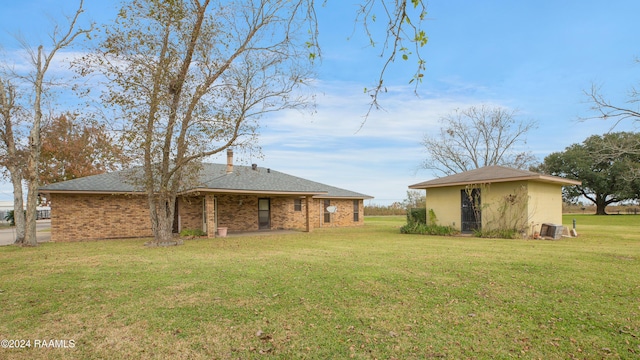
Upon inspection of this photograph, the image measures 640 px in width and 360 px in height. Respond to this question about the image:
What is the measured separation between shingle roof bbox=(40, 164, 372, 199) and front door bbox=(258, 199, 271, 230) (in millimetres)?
1443

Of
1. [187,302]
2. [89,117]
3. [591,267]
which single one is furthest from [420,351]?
[89,117]

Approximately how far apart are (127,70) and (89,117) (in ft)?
6.96

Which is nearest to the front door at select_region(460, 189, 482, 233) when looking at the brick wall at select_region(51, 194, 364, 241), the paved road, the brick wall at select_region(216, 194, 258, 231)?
the brick wall at select_region(51, 194, 364, 241)

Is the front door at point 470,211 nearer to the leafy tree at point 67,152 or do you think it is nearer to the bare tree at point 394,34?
the bare tree at point 394,34

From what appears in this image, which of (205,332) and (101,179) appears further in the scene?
(101,179)

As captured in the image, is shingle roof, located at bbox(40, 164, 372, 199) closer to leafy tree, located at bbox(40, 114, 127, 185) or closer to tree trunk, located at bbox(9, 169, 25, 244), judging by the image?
tree trunk, located at bbox(9, 169, 25, 244)

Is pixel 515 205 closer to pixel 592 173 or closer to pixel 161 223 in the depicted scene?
pixel 161 223

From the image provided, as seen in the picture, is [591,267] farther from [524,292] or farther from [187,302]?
[187,302]

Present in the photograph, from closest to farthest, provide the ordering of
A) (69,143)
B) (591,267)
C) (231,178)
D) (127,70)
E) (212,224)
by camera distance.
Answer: (591,267) < (127,70) < (212,224) < (231,178) < (69,143)

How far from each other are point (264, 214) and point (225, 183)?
4.06m

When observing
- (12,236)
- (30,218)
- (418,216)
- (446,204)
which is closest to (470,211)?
(446,204)

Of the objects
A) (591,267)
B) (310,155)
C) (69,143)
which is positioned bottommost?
(591,267)

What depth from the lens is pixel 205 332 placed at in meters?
4.19

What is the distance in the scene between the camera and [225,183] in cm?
1745
